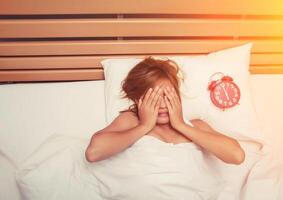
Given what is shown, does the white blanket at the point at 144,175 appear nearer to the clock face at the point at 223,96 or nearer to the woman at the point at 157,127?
the woman at the point at 157,127

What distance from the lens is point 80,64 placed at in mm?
1937

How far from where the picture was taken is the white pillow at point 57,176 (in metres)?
1.46

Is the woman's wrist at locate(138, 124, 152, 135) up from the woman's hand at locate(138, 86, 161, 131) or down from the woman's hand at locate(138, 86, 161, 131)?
down

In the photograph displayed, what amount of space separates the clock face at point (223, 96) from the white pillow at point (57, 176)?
2.40 feet

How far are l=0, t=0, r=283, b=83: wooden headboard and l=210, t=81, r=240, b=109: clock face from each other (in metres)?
0.28

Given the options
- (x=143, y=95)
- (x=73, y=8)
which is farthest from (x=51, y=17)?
(x=143, y=95)

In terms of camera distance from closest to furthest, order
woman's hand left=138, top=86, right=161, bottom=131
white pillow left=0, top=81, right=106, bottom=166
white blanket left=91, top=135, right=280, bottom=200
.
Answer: white blanket left=91, top=135, right=280, bottom=200, woman's hand left=138, top=86, right=161, bottom=131, white pillow left=0, top=81, right=106, bottom=166

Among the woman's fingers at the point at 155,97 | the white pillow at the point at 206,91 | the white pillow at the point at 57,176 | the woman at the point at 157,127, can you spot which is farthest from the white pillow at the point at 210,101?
the white pillow at the point at 57,176

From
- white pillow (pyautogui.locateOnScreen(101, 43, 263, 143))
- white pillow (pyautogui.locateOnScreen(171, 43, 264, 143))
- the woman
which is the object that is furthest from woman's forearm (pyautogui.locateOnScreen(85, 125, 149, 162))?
white pillow (pyautogui.locateOnScreen(171, 43, 264, 143))

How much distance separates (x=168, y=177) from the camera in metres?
1.36

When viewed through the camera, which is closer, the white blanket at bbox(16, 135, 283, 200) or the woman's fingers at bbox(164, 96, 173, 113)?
the white blanket at bbox(16, 135, 283, 200)

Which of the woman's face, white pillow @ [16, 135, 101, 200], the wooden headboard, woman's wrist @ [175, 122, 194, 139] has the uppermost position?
the wooden headboard

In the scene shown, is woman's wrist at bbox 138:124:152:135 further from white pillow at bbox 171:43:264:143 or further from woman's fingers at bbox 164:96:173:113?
white pillow at bbox 171:43:264:143

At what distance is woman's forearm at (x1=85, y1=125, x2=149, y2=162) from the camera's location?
140 centimetres
